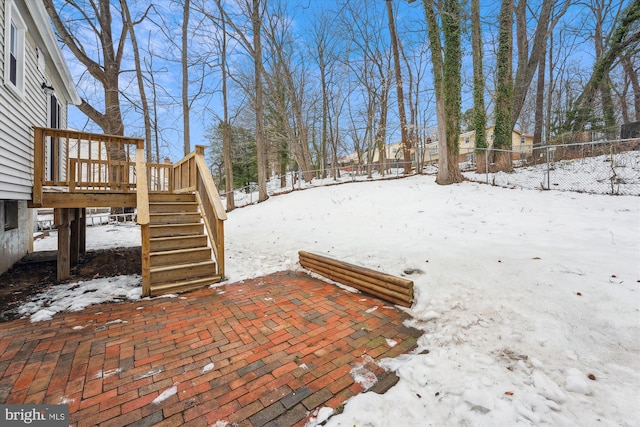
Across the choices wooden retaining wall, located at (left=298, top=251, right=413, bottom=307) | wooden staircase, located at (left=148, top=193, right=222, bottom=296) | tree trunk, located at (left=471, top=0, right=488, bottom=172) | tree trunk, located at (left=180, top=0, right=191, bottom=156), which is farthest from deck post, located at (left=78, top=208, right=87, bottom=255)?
tree trunk, located at (left=471, top=0, right=488, bottom=172)

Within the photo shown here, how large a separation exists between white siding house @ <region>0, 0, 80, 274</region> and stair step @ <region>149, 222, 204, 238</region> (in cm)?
186

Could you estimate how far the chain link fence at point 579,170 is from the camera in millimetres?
6695

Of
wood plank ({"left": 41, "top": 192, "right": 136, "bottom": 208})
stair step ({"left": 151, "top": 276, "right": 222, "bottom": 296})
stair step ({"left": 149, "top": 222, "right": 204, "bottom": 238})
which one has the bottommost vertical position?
stair step ({"left": 151, "top": 276, "right": 222, "bottom": 296})

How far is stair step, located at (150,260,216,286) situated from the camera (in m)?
3.78

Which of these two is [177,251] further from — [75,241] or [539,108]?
[539,108]

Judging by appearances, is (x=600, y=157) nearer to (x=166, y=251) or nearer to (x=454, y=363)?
(x=454, y=363)

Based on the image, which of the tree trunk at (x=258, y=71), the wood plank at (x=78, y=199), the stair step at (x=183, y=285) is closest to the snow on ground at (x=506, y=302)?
the stair step at (x=183, y=285)

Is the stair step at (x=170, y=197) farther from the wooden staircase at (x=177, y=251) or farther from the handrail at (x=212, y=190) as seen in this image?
the handrail at (x=212, y=190)

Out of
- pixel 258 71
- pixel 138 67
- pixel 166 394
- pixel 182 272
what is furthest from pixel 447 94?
pixel 138 67

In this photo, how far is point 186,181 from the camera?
19.7 ft

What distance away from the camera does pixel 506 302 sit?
108 inches

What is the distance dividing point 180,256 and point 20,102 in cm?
374

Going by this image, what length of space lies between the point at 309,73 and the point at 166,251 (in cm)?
1803

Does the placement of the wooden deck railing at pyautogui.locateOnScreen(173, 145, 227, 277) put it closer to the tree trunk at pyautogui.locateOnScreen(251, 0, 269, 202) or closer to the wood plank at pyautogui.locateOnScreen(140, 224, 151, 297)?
the wood plank at pyautogui.locateOnScreen(140, 224, 151, 297)
